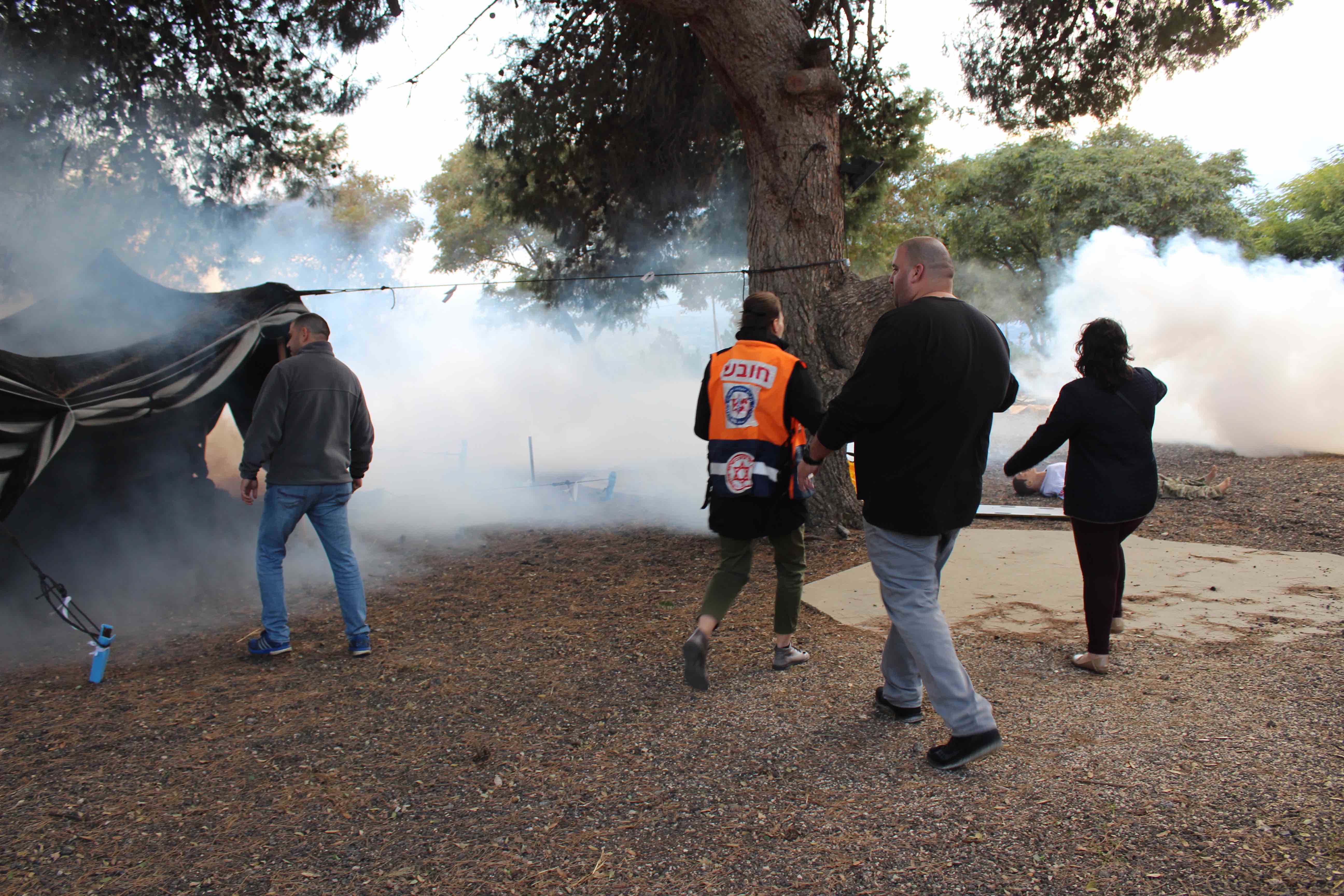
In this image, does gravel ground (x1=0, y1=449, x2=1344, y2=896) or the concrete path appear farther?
the concrete path

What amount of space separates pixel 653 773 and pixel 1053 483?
7.67 metres

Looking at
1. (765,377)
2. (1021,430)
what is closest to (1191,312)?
(1021,430)

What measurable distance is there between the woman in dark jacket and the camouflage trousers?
217 inches

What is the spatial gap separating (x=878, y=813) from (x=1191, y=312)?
1569 cm

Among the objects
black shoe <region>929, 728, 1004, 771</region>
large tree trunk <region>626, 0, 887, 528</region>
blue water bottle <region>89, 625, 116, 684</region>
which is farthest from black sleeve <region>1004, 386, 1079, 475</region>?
blue water bottle <region>89, 625, 116, 684</region>

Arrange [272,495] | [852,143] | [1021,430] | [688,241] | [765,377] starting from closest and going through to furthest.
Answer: [765,377] < [272,495] < [852,143] < [688,241] < [1021,430]

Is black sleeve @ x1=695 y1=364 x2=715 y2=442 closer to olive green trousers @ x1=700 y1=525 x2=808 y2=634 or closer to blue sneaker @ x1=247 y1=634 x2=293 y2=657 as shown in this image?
olive green trousers @ x1=700 y1=525 x2=808 y2=634

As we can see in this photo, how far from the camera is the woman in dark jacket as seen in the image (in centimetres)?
355

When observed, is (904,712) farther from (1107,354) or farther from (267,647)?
(267,647)

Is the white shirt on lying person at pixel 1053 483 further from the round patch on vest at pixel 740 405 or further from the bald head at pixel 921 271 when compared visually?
the bald head at pixel 921 271

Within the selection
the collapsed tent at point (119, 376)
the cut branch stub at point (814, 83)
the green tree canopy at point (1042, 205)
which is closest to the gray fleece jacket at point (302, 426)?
the collapsed tent at point (119, 376)

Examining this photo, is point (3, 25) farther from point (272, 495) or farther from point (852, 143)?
point (852, 143)

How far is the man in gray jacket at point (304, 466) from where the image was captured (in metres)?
4.20

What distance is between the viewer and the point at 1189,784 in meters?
2.62
